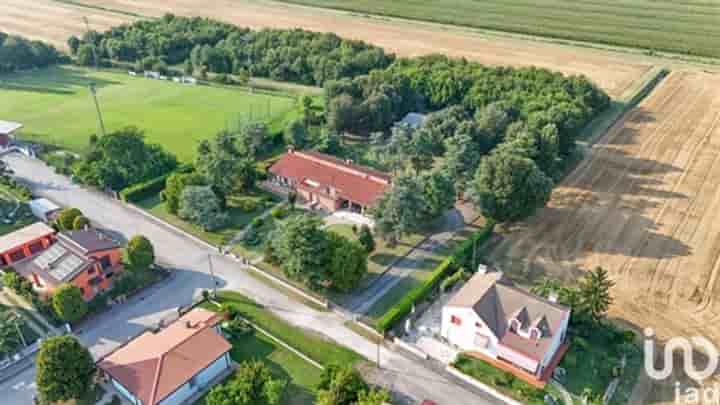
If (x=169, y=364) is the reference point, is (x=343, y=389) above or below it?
above

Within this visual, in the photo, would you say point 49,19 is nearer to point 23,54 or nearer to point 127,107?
point 23,54

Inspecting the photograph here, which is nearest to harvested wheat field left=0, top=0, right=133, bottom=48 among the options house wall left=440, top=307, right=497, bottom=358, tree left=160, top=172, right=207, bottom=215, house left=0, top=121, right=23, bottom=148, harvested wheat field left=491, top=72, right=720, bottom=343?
house left=0, top=121, right=23, bottom=148

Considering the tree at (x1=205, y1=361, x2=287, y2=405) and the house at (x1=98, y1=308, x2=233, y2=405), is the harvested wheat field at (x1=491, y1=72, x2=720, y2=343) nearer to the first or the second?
the tree at (x1=205, y1=361, x2=287, y2=405)

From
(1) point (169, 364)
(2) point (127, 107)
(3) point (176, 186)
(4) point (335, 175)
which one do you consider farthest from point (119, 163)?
(1) point (169, 364)

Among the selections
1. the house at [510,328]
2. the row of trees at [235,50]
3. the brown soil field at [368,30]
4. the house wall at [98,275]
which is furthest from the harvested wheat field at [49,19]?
the house at [510,328]

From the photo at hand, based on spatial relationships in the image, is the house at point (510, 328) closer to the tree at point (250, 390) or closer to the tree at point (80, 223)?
the tree at point (250, 390)

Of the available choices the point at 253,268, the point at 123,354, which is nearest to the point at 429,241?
the point at 253,268

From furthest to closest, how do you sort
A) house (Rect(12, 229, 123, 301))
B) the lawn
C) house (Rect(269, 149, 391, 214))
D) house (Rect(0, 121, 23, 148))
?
house (Rect(0, 121, 23, 148)), house (Rect(269, 149, 391, 214)), the lawn, house (Rect(12, 229, 123, 301))
